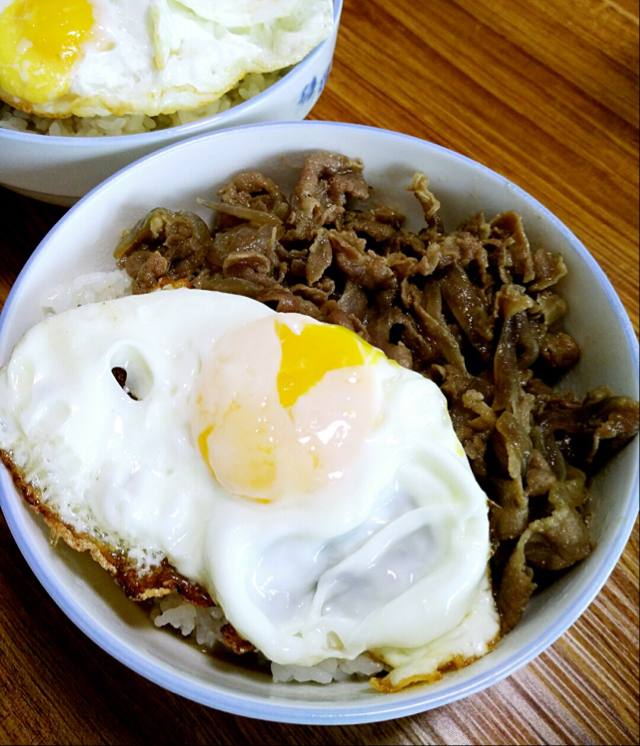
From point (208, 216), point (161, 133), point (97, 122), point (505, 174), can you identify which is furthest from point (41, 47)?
point (505, 174)

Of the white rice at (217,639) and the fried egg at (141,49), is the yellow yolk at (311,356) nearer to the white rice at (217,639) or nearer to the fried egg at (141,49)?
the white rice at (217,639)

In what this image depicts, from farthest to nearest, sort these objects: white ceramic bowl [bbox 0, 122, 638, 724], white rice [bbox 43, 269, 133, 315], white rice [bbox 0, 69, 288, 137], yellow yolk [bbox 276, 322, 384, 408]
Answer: white rice [bbox 0, 69, 288, 137] → white rice [bbox 43, 269, 133, 315] → yellow yolk [bbox 276, 322, 384, 408] → white ceramic bowl [bbox 0, 122, 638, 724]

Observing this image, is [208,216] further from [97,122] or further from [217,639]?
[217,639]

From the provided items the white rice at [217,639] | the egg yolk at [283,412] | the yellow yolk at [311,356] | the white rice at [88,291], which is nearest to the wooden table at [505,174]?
the white rice at [217,639]

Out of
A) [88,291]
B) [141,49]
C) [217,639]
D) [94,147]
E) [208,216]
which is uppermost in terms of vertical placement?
[141,49]

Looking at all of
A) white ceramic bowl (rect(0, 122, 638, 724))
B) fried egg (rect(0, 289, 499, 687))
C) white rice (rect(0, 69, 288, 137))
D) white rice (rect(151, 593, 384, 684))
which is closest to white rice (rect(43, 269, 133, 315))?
white ceramic bowl (rect(0, 122, 638, 724))

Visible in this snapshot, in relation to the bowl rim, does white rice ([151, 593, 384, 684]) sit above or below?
below

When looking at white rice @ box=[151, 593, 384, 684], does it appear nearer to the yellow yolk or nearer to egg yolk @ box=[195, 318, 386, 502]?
egg yolk @ box=[195, 318, 386, 502]

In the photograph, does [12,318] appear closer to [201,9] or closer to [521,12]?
[201,9]
